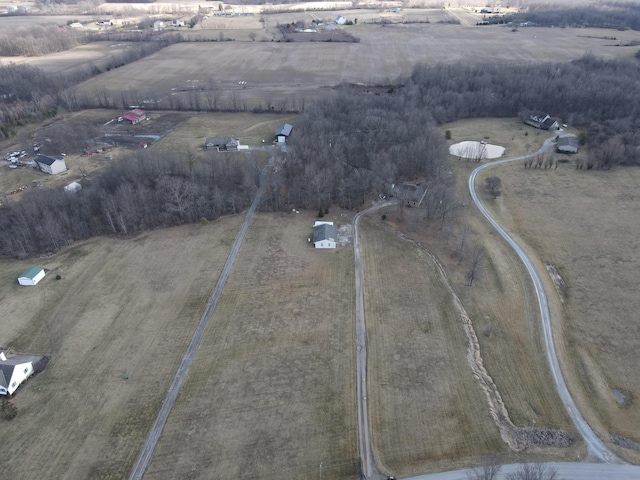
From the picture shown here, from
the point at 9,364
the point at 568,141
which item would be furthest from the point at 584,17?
the point at 9,364

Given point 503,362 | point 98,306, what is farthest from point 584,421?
point 98,306

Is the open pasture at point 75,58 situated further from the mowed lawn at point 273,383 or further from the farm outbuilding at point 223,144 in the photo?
the mowed lawn at point 273,383

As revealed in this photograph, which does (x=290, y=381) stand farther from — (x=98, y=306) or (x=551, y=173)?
(x=551, y=173)

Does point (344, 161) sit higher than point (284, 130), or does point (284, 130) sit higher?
point (284, 130)

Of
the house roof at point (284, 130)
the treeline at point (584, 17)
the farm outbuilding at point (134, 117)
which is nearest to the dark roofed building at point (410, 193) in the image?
the house roof at point (284, 130)

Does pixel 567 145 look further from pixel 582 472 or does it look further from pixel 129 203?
pixel 129 203
